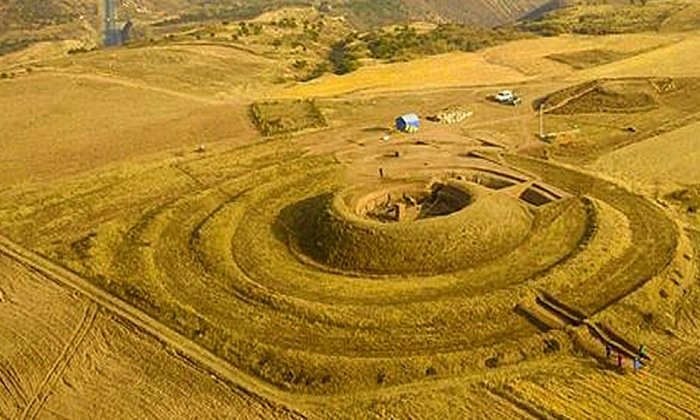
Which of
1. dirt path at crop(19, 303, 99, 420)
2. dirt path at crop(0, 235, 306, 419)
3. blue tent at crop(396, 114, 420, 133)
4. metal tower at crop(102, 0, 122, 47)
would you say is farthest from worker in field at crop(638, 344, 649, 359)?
metal tower at crop(102, 0, 122, 47)

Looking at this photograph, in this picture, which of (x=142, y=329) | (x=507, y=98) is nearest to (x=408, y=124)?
(x=507, y=98)

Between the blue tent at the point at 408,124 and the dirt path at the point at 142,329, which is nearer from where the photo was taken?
the dirt path at the point at 142,329

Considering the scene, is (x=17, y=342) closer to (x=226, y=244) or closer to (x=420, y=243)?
(x=226, y=244)

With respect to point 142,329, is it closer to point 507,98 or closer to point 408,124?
point 408,124

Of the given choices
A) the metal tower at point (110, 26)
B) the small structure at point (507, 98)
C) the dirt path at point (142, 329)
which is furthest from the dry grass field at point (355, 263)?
the metal tower at point (110, 26)

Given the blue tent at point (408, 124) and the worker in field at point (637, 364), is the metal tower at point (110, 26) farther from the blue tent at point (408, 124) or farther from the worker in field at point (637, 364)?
the worker in field at point (637, 364)

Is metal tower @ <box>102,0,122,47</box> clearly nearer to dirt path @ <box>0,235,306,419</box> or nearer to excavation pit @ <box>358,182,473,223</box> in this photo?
dirt path @ <box>0,235,306,419</box>
